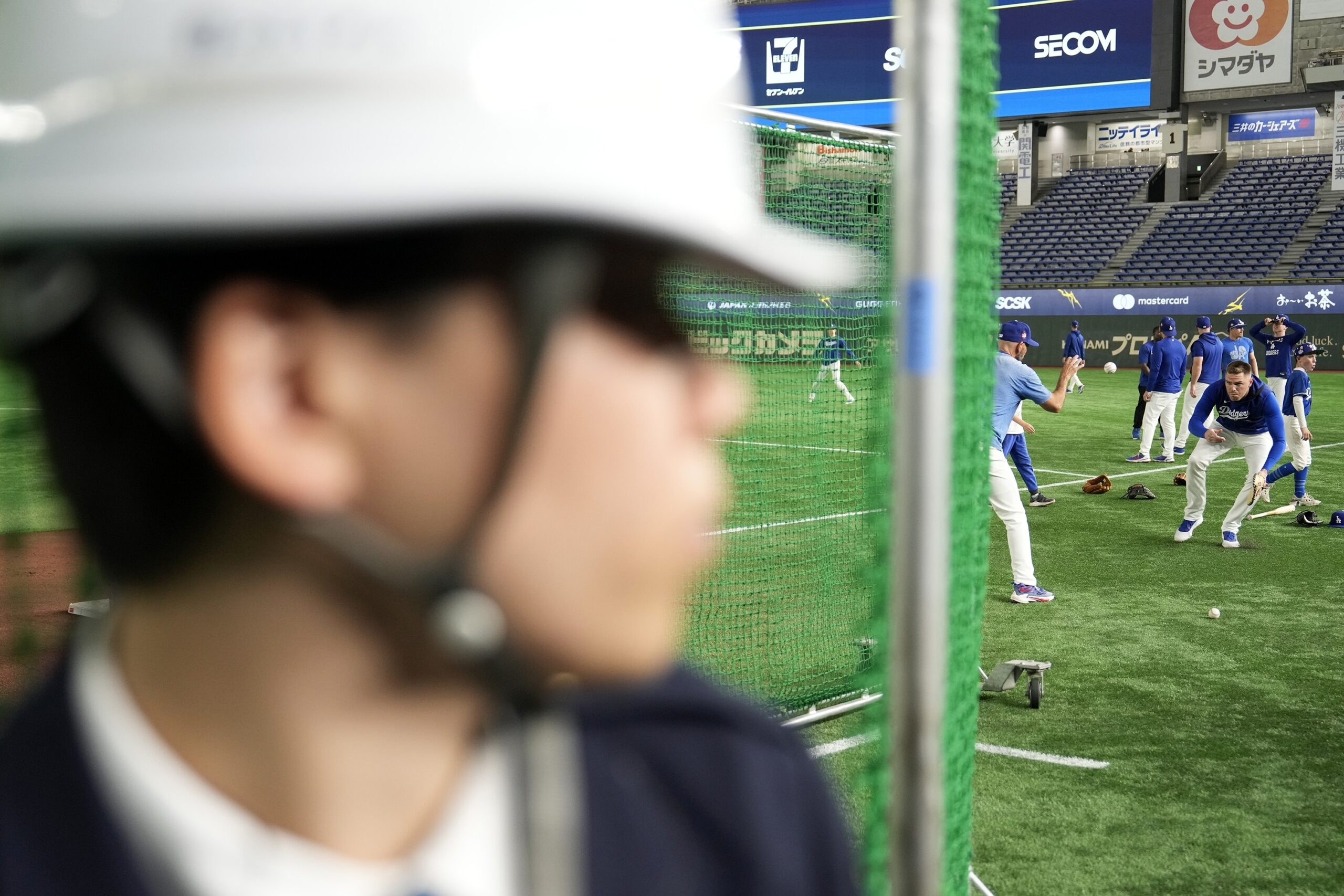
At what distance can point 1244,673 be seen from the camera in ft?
24.4

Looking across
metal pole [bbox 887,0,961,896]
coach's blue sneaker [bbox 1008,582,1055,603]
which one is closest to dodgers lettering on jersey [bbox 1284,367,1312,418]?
coach's blue sneaker [bbox 1008,582,1055,603]

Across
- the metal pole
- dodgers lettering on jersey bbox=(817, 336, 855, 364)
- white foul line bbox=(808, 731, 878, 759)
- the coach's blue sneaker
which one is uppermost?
the metal pole

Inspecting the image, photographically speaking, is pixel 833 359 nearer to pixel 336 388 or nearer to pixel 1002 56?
pixel 336 388

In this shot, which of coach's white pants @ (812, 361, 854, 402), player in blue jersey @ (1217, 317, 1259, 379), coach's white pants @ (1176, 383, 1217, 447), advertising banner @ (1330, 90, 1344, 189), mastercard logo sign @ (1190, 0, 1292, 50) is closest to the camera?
coach's white pants @ (812, 361, 854, 402)

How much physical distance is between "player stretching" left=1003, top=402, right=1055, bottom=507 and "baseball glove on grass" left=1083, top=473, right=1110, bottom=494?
0.62 meters

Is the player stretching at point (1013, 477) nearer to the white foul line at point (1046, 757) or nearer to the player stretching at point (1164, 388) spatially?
the white foul line at point (1046, 757)

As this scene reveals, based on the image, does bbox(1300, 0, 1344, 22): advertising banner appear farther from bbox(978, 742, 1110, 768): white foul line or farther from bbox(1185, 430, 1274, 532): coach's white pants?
bbox(978, 742, 1110, 768): white foul line

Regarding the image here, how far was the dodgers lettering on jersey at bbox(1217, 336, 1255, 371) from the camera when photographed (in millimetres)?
16625

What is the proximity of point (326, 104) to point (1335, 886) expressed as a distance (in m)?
5.04

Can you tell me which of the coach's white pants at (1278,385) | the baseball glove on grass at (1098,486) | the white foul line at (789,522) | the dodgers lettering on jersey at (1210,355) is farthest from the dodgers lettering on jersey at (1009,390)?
the coach's white pants at (1278,385)

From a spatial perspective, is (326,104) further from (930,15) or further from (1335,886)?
→ (1335,886)

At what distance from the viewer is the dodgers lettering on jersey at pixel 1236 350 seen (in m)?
16.6

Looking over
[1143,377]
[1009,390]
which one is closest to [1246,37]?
[1143,377]

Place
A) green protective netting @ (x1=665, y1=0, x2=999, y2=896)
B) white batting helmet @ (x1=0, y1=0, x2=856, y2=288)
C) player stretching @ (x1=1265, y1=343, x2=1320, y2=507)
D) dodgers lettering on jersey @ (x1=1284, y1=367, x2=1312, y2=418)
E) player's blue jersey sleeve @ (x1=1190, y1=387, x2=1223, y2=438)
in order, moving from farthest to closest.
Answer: dodgers lettering on jersey @ (x1=1284, y1=367, x2=1312, y2=418) < player stretching @ (x1=1265, y1=343, x2=1320, y2=507) < player's blue jersey sleeve @ (x1=1190, y1=387, x2=1223, y2=438) < green protective netting @ (x1=665, y1=0, x2=999, y2=896) < white batting helmet @ (x1=0, y1=0, x2=856, y2=288)
